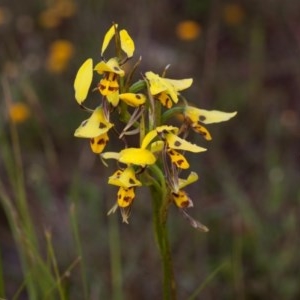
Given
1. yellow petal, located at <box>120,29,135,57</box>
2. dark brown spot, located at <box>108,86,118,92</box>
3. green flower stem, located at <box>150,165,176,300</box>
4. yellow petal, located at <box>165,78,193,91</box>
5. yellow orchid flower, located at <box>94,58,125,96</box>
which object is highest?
yellow petal, located at <box>120,29,135,57</box>

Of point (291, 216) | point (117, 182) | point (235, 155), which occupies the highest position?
point (117, 182)

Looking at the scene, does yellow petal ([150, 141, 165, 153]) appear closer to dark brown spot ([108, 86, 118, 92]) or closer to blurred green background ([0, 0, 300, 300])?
dark brown spot ([108, 86, 118, 92])

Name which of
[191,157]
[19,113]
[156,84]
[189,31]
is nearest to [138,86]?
[156,84]

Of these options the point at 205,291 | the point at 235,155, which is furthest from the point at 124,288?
the point at 235,155

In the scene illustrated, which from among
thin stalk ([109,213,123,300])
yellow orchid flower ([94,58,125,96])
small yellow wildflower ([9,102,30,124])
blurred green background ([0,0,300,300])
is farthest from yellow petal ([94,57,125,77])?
small yellow wildflower ([9,102,30,124])

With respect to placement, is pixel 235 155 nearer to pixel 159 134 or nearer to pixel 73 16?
pixel 73 16

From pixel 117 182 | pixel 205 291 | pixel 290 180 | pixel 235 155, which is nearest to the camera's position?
pixel 117 182

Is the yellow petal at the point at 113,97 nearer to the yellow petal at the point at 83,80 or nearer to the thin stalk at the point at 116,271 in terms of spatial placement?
the yellow petal at the point at 83,80
